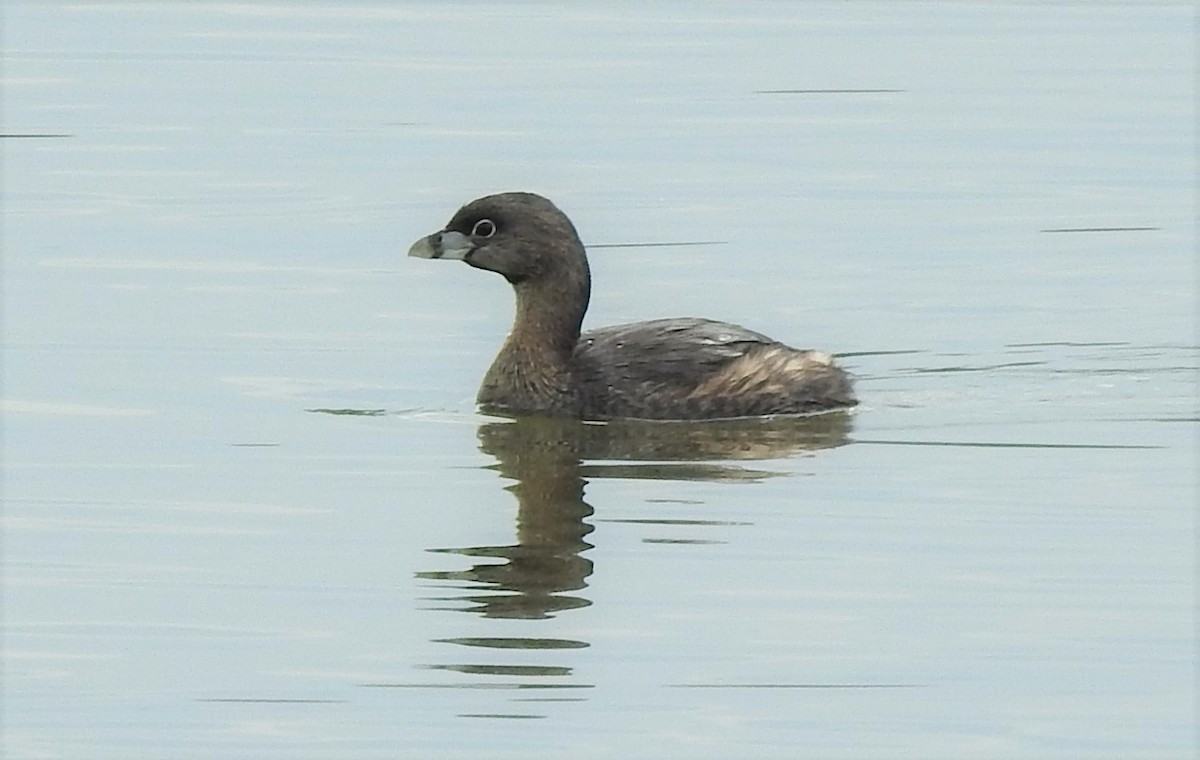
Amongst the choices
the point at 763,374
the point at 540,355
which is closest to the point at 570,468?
the point at 763,374

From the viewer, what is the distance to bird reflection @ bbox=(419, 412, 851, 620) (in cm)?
1123

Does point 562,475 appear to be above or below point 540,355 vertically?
below

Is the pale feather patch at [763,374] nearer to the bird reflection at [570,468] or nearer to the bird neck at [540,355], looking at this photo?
the bird reflection at [570,468]

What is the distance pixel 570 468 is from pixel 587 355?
1407 mm

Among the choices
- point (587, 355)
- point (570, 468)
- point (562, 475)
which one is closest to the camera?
point (562, 475)

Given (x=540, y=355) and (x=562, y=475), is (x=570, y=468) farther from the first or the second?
(x=540, y=355)

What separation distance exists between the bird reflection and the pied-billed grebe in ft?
0.29

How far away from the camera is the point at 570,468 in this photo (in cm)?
1342

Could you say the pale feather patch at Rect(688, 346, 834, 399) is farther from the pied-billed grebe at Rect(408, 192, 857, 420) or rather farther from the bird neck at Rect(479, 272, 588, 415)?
the bird neck at Rect(479, 272, 588, 415)

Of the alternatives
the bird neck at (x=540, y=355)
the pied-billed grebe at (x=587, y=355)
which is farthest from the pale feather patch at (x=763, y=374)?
the bird neck at (x=540, y=355)

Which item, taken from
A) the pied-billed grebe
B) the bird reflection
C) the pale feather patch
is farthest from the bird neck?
the pale feather patch

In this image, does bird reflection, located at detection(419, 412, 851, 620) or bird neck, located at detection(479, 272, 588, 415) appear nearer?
bird reflection, located at detection(419, 412, 851, 620)

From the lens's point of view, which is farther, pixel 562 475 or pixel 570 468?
pixel 570 468

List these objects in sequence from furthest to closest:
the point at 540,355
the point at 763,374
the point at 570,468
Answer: the point at 540,355
the point at 763,374
the point at 570,468
